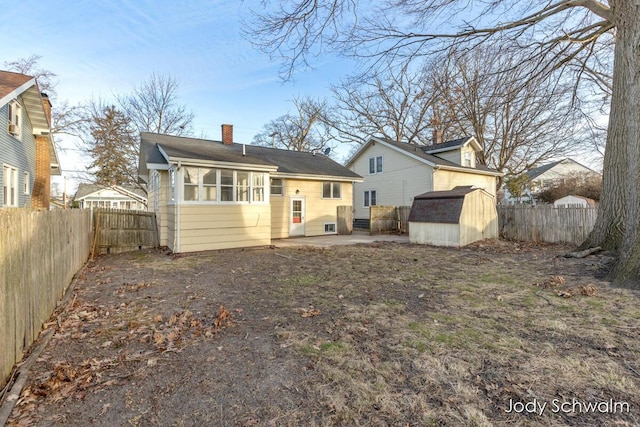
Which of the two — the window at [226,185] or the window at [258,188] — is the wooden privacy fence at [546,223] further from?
the window at [226,185]

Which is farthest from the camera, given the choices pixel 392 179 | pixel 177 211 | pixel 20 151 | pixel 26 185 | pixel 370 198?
pixel 370 198

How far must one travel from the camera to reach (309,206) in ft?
52.3

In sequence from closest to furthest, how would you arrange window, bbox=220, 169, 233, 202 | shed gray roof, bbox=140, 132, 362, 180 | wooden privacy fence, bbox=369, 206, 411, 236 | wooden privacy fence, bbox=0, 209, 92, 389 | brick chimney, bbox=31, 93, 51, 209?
wooden privacy fence, bbox=0, 209, 92, 389 < window, bbox=220, 169, 233, 202 < shed gray roof, bbox=140, 132, 362, 180 < brick chimney, bbox=31, 93, 51, 209 < wooden privacy fence, bbox=369, 206, 411, 236

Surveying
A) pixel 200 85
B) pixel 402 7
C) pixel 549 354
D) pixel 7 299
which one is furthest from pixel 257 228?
pixel 200 85

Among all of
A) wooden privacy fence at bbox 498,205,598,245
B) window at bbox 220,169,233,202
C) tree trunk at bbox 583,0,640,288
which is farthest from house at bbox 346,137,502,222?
window at bbox 220,169,233,202

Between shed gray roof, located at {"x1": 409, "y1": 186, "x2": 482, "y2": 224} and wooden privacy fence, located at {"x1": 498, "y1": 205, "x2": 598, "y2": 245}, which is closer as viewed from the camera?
wooden privacy fence, located at {"x1": 498, "y1": 205, "x2": 598, "y2": 245}

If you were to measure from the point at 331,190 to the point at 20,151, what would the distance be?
44.9ft

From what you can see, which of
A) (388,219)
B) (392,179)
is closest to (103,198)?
(392,179)

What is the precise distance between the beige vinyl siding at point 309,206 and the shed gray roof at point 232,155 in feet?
2.26

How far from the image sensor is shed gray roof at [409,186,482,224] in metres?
11.8

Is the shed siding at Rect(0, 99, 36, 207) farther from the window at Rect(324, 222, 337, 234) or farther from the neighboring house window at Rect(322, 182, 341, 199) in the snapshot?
the window at Rect(324, 222, 337, 234)

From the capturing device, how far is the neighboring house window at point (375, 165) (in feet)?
73.4

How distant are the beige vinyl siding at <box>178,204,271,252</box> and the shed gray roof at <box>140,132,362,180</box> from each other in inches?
67.3

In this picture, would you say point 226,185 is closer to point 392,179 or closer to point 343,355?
point 343,355
